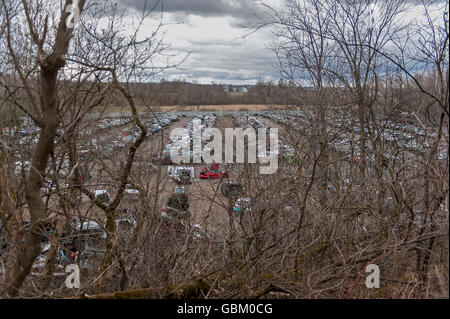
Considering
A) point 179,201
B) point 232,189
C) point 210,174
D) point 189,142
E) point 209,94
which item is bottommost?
point 179,201

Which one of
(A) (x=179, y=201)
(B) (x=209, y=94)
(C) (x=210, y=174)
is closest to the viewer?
(A) (x=179, y=201)

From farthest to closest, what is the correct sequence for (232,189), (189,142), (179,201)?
(189,142), (232,189), (179,201)

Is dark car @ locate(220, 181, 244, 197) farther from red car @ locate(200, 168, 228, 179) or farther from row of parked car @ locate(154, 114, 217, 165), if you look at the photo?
row of parked car @ locate(154, 114, 217, 165)

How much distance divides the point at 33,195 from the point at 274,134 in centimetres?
683

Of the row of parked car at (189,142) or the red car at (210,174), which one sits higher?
the row of parked car at (189,142)

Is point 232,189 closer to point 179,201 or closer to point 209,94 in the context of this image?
point 179,201

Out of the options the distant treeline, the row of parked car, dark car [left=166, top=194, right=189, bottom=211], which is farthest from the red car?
the distant treeline

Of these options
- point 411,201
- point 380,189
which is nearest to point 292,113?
point 380,189

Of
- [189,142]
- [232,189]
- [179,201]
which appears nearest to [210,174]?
[232,189]

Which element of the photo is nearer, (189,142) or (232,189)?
(232,189)

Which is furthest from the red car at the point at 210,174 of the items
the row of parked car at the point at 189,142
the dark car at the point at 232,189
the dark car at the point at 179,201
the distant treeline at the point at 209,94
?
the distant treeline at the point at 209,94

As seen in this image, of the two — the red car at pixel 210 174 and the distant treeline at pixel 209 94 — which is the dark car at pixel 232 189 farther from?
the distant treeline at pixel 209 94

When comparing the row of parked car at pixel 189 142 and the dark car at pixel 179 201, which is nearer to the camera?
the dark car at pixel 179 201
